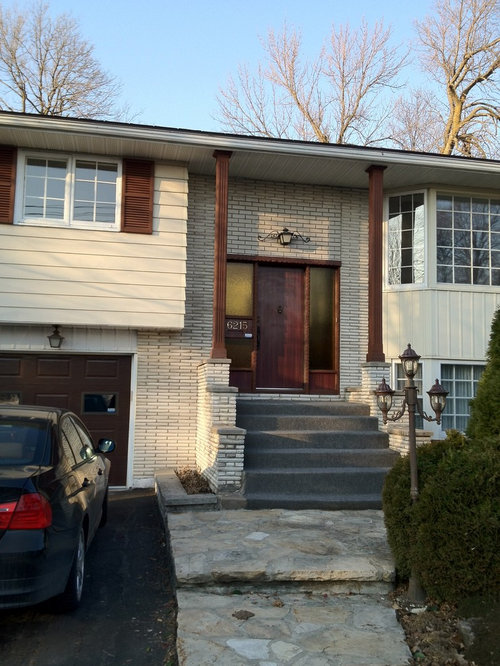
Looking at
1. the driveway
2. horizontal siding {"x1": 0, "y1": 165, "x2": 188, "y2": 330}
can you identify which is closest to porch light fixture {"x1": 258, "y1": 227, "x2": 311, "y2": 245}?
horizontal siding {"x1": 0, "y1": 165, "x2": 188, "y2": 330}

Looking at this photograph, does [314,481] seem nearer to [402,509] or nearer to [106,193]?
[402,509]

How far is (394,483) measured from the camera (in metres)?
4.63

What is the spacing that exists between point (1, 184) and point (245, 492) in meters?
5.60

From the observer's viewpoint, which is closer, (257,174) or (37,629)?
(37,629)

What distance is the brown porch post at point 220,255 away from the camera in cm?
813

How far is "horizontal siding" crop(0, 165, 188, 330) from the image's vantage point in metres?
8.16

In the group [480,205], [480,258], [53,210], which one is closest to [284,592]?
[53,210]

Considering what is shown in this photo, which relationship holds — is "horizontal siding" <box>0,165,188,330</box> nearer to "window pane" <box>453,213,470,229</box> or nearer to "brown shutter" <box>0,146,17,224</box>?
"brown shutter" <box>0,146,17,224</box>

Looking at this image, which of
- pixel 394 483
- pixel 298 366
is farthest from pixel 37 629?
pixel 298 366

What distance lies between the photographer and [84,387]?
28.8 ft

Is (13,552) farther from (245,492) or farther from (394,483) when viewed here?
(245,492)

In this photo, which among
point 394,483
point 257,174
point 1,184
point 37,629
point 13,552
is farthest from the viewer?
point 257,174

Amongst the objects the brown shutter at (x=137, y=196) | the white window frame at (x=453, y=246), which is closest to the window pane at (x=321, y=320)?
the white window frame at (x=453, y=246)

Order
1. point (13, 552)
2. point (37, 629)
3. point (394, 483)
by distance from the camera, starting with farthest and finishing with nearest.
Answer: point (394, 483)
point (37, 629)
point (13, 552)
